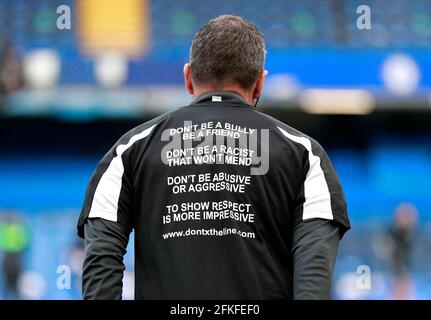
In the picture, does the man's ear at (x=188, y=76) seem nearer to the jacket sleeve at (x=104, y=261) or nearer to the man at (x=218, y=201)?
the man at (x=218, y=201)

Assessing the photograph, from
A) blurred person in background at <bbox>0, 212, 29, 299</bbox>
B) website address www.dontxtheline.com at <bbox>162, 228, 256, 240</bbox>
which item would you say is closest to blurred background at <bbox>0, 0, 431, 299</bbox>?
blurred person in background at <bbox>0, 212, 29, 299</bbox>

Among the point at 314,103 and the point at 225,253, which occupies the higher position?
the point at 314,103

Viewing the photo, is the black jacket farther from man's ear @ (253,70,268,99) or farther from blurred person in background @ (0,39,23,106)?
blurred person in background @ (0,39,23,106)

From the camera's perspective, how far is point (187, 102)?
43.2ft

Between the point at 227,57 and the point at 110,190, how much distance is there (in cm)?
47

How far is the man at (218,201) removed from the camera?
2.08 m

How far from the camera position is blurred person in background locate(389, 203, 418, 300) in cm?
1302

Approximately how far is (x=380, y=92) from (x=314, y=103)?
1103 millimetres

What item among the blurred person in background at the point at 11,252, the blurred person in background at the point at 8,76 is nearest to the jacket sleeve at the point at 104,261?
the blurred person in background at the point at 11,252

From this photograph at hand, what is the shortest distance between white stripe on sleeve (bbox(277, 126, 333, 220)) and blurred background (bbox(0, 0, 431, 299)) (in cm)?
978

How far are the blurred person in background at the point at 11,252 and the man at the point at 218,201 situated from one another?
34.9 feet

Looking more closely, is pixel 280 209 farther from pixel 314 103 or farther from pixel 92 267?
pixel 314 103
